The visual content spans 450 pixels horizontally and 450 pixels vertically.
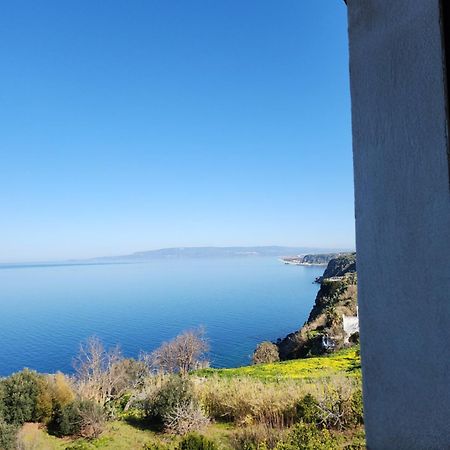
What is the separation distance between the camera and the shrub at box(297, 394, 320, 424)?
6.47m

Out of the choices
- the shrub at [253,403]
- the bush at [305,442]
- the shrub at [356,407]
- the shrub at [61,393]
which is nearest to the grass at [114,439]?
the shrub at [253,403]

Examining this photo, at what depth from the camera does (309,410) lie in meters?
6.52

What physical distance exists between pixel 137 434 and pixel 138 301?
85701mm

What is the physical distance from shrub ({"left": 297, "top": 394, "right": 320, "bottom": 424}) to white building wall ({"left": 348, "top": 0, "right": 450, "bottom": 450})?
637cm

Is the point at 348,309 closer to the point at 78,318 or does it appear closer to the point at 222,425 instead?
the point at 222,425

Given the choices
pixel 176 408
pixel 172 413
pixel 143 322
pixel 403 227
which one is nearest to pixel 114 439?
pixel 172 413

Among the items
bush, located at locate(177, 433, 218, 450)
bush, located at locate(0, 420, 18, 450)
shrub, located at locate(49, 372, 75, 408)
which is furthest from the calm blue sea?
bush, located at locate(177, 433, 218, 450)

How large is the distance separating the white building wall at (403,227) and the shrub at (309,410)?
6.37m

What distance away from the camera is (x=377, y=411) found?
0.74m

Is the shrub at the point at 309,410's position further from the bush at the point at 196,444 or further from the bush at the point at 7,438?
the bush at the point at 7,438

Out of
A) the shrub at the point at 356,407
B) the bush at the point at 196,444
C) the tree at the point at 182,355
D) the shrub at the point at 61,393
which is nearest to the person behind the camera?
the bush at the point at 196,444

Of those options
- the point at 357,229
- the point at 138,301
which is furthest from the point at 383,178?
the point at 138,301

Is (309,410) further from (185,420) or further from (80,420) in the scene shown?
(80,420)

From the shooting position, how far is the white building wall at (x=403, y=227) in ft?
2.17
